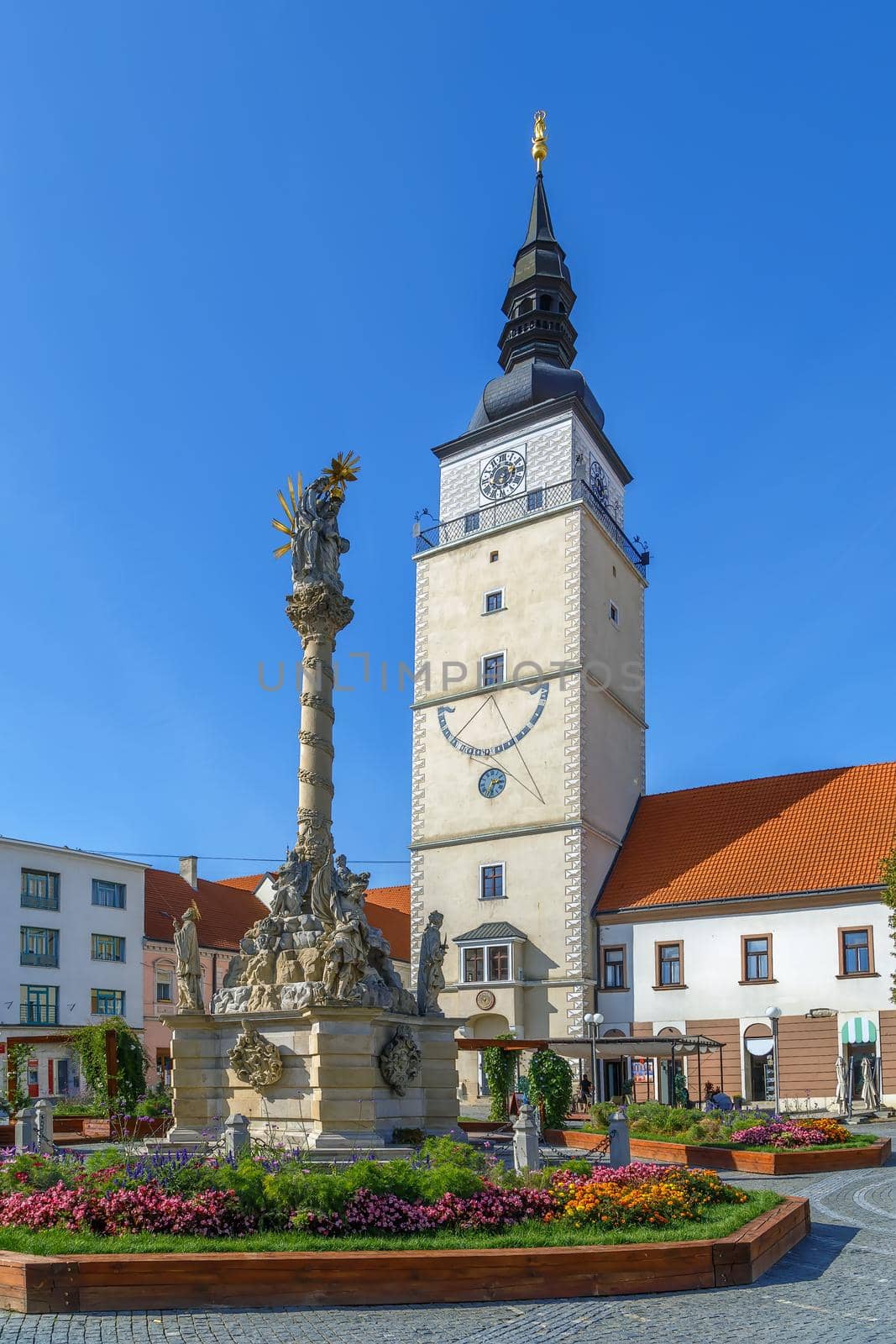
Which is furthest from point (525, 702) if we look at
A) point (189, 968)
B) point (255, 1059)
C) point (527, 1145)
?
point (527, 1145)

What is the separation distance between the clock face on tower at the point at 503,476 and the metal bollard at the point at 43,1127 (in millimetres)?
31642

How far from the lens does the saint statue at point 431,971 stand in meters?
22.4

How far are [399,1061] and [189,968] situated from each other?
3879mm

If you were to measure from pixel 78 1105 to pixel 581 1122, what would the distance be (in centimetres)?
1524

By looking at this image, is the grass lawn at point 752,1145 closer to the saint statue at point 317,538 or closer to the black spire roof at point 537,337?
the saint statue at point 317,538

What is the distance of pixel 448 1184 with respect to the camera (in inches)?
463

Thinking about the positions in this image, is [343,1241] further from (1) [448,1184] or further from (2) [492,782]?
(2) [492,782]

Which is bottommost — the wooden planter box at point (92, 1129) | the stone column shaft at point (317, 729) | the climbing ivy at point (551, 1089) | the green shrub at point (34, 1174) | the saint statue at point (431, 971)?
the wooden planter box at point (92, 1129)

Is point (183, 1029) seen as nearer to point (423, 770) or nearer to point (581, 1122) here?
point (581, 1122)

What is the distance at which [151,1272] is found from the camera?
30.7 ft

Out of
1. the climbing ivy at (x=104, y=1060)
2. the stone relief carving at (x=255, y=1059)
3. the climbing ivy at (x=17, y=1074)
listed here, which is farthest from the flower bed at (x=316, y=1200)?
the climbing ivy at (x=104, y=1060)

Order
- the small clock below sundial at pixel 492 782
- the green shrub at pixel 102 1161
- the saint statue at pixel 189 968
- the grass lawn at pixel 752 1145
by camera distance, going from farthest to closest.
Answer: the small clock below sundial at pixel 492 782 < the saint statue at pixel 189 968 < the grass lawn at pixel 752 1145 < the green shrub at pixel 102 1161

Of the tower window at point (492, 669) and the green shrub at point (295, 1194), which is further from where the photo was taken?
the tower window at point (492, 669)

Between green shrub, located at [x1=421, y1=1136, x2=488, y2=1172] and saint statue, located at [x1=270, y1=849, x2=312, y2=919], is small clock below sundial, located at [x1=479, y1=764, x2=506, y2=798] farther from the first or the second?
green shrub, located at [x1=421, y1=1136, x2=488, y2=1172]
